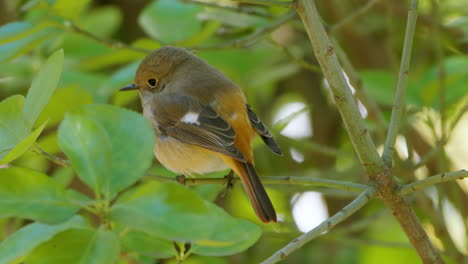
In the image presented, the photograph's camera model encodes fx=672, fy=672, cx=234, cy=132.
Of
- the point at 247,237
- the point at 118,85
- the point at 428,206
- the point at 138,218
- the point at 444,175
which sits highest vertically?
the point at 118,85

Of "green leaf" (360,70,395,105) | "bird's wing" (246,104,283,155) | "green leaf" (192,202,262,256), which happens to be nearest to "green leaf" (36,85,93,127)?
"bird's wing" (246,104,283,155)

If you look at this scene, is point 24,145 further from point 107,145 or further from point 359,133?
point 359,133

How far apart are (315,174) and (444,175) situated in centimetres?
208

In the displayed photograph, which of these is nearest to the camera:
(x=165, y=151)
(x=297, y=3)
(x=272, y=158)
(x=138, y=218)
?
(x=138, y=218)

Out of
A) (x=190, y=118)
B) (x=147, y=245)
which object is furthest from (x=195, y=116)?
(x=147, y=245)

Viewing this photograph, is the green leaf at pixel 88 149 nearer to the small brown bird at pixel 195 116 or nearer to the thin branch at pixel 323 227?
the thin branch at pixel 323 227

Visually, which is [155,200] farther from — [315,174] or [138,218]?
[315,174]

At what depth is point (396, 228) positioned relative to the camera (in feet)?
13.0

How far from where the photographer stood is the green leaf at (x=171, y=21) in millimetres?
3211

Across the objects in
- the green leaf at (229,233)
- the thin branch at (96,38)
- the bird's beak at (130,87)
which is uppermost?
the bird's beak at (130,87)

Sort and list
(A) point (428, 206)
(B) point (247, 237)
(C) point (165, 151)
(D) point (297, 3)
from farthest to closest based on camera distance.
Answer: (C) point (165, 151) → (A) point (428, 206) → (D) point (297, 3) → (B) point (247, 237)

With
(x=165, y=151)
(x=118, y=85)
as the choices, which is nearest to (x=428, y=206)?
(x=165, y=151)

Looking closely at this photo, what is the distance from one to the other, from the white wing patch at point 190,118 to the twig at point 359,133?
4.44ft

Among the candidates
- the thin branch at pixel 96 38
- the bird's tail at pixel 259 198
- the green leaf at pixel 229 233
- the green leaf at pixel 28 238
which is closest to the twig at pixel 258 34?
the thin branch at pixel 96 38
